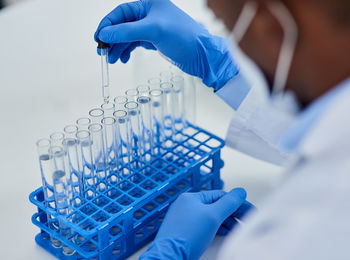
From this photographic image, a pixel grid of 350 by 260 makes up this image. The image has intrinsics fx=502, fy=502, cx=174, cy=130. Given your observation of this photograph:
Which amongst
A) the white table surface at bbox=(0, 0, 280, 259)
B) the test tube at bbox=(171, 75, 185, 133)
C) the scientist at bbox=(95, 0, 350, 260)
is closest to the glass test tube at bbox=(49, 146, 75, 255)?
the white table surface at bbox=(0, 0, 280, 259)

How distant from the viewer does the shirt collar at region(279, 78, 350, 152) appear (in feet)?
3.00

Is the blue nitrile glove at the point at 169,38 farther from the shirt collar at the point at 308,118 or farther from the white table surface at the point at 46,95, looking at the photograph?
the shirt collar at the point at 308,118

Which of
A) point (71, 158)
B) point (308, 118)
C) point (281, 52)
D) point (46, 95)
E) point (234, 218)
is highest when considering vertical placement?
point (281, 52)

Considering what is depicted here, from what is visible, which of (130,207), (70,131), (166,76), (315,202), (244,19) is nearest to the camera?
(315,202)

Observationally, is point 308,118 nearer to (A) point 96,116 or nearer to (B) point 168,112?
(A) point 96,116

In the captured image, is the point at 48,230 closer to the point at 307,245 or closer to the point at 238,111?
the point at 238,111

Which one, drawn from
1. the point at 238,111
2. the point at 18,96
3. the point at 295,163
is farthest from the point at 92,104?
the point at 295,163

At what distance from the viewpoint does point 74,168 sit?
4.90ft

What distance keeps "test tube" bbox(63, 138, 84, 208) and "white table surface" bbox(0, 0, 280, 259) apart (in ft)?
0.69

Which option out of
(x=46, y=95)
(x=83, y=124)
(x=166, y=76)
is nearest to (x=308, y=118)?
(x=83, y=124)

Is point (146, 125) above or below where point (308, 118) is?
below

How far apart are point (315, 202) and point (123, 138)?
870 mm

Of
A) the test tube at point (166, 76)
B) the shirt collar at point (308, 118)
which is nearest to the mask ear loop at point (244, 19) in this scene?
the shirt collar at point (308, 118)

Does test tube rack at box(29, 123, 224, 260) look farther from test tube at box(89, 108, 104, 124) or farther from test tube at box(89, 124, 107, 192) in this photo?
test tube at box(89, 108, 104, 124)
